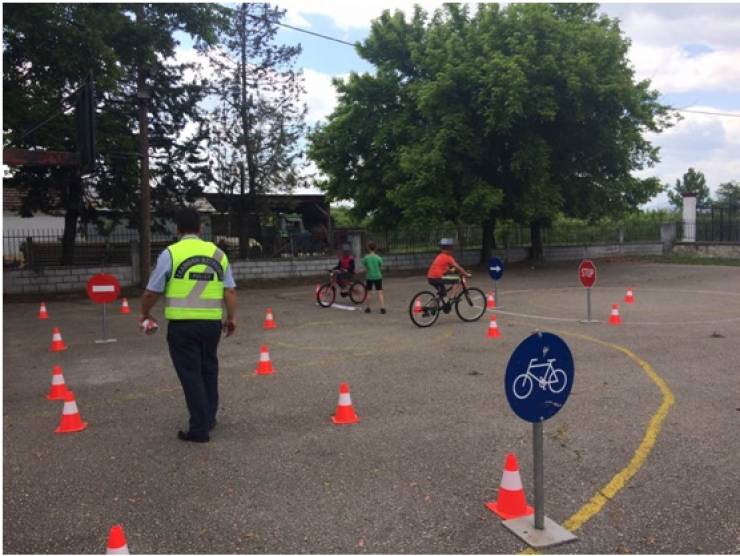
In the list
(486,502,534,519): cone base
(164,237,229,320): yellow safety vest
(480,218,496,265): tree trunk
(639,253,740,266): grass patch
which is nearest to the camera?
(486,502,534,519): cone base

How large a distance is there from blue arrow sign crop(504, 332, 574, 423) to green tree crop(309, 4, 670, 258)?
18.1 m

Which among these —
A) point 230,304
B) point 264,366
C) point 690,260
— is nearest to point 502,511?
point 230,304

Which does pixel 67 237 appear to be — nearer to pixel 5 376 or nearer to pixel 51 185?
pixel 51 185

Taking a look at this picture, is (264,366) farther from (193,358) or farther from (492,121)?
(492,121)

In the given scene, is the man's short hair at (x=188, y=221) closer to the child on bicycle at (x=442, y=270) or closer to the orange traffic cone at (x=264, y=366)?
the orange traffic cone at (x=264, y=366)

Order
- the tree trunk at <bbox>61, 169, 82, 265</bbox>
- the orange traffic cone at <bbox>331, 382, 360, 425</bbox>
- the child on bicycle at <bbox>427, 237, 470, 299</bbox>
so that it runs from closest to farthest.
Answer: the orange traffic cone at <bbox>331, 382, 360, 425</bbox> → the child on bicycle at <bbox>427, 237, 470, 299</bbox> → the tree trunk at <bbox>61, 169, 82, 265</bbox>

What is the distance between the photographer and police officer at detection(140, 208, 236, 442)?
5.18 m

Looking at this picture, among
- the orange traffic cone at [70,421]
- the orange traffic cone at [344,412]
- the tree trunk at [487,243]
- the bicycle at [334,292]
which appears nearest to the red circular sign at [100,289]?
the orange traffic cone at [70,421]

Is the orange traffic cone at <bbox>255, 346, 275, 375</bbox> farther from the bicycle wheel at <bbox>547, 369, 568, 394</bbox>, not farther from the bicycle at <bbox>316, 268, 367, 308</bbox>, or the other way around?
the bicycle at <bbox>316, 268, 367, 308</bbox>

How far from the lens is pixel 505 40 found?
21.8 metres

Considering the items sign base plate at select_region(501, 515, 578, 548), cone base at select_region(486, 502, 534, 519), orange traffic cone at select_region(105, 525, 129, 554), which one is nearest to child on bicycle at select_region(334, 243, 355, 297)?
cone base at select_region(486, 502, 534, 519)

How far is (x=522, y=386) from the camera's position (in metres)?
3.45

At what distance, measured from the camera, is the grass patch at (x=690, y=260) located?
2674cm

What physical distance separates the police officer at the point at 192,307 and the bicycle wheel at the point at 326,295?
31.7ft
